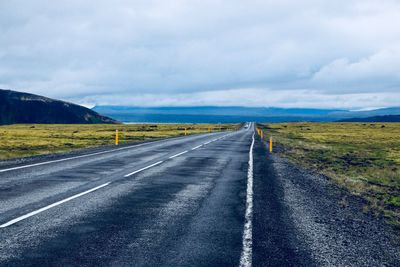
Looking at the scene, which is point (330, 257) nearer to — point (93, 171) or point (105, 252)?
point (105, 252)

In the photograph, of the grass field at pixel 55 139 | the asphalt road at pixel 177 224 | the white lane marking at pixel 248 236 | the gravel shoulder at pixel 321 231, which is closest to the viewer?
the white lane marking at pixel 248 236

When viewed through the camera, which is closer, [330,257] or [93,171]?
[330,257]

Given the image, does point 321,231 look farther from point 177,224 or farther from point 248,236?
point 177,224

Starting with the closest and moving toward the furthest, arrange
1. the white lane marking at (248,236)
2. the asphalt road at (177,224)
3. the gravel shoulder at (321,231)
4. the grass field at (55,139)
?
the white lane marking at (248,236) → the asphalt road at (177,224) → the gravel shoulder at (321,231) → the grass field at (55,139)

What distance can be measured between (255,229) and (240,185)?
5258mm

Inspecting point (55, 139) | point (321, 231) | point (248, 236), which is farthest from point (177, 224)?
point (55, 139)

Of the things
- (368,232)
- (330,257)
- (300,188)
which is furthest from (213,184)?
(330,257)

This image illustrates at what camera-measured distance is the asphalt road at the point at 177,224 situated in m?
5.96

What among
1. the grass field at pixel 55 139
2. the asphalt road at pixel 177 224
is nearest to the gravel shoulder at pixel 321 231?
the asphalt road at pixel 177 224

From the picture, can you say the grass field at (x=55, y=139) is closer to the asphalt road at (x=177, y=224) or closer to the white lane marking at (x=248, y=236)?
the asphalt road at (x=177, y=224)

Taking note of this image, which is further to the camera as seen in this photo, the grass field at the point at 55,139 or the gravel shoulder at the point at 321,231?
the grass field at the point at 55,139

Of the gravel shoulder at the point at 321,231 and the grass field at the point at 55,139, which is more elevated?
the gravel shoulder at the point at 321,231

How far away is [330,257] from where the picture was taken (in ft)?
20.0

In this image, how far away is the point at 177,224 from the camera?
772 cm
